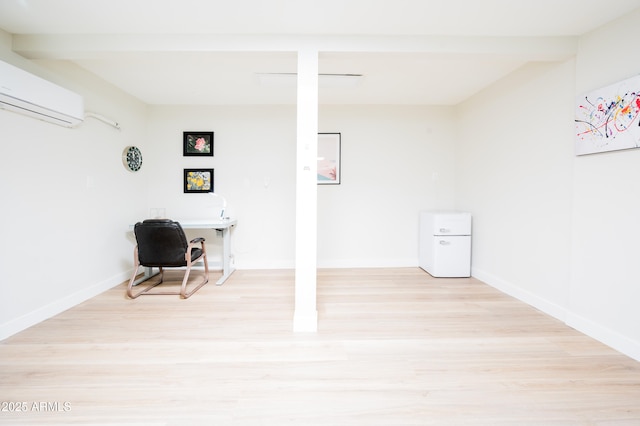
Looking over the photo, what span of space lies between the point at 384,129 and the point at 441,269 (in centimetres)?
212

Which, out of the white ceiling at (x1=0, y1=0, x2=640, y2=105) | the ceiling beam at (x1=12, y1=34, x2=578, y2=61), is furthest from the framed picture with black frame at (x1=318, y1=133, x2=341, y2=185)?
the ceiling beam at (x1=12, y1=34, x2=578, y2=61)

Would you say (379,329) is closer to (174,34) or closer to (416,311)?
(416,311)

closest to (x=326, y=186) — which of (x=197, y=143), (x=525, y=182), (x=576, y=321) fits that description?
(x=197, y=143)

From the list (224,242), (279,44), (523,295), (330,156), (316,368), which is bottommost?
(316,368)

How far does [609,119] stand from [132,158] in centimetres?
475

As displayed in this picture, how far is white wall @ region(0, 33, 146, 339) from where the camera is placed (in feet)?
6.71

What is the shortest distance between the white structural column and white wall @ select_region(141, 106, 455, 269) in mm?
1764

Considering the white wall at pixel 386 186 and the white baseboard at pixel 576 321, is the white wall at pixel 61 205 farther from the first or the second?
the white baseboard at pixel 576 321

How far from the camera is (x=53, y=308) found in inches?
91.7

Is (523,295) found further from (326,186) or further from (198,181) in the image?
(198,181)

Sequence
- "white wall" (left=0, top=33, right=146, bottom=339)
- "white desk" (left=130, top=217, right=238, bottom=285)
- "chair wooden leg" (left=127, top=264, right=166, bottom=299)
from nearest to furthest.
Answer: "white wall" (left=0, top=33, right=146, bottom=339), "chair wooden leg" (left=127, top=264, right=166, bottom=299), "white desk" (left=130, top=217, right=238, bottom=285)

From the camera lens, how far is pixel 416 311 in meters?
2.45

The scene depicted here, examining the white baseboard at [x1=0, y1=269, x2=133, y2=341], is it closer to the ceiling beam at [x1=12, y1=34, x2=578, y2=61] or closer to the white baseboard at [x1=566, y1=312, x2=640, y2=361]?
the ceiling beam at [x1=12, y1=34, x2=578, y2=61]

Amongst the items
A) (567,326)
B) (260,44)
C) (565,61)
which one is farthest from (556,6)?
(567,326)
